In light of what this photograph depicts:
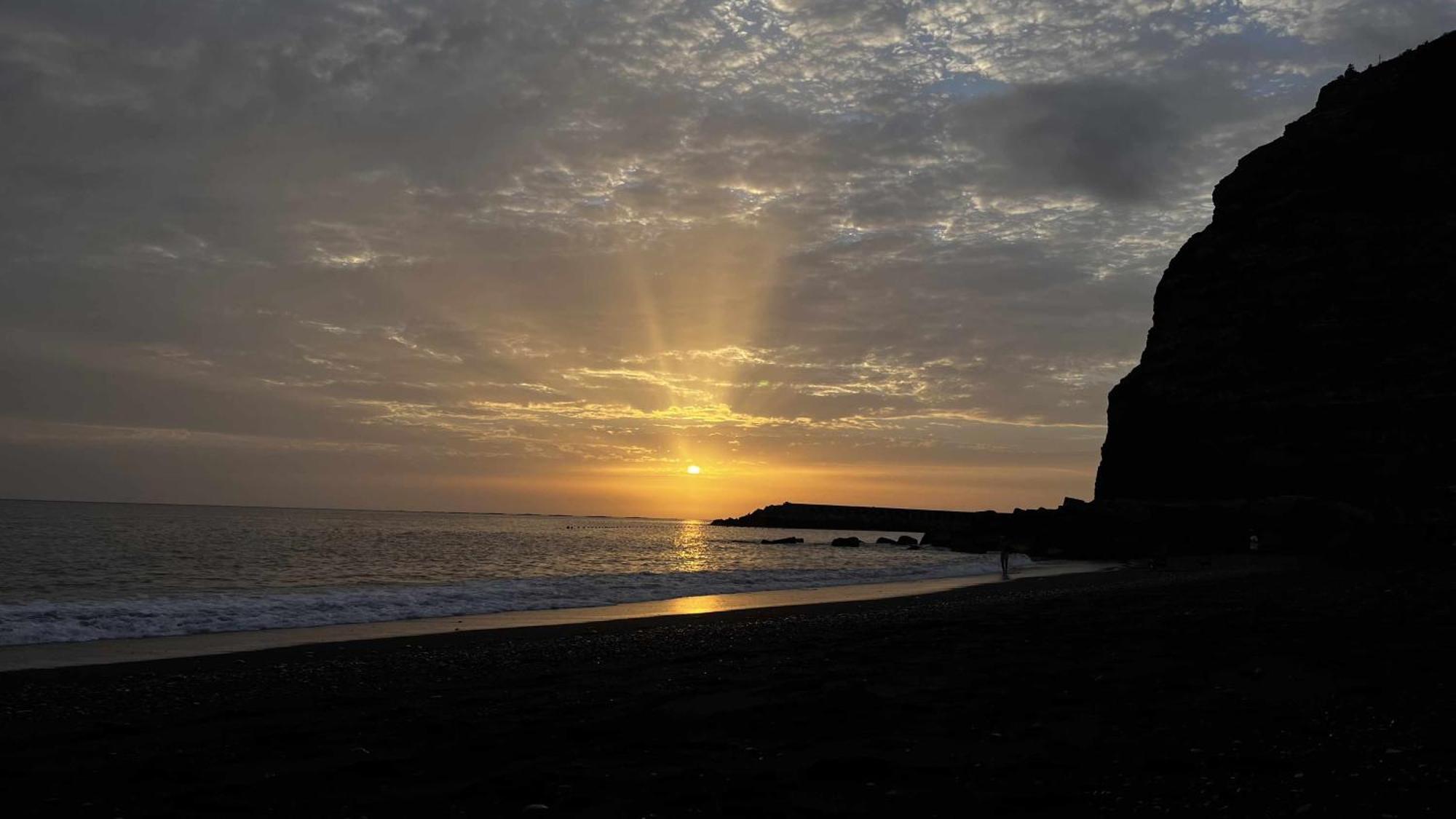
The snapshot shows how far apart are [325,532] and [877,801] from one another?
4412 inches

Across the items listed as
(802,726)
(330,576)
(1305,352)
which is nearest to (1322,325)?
(1305,352)

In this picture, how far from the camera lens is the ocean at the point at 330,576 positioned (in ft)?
75.4

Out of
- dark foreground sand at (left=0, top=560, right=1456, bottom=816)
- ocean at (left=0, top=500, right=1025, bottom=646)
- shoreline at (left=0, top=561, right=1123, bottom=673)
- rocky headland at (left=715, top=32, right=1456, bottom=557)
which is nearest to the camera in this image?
dark foreground sand at (left=0, top=560, right=1456, bottom=816)

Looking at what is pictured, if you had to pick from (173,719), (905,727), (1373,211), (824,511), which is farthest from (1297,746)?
(824,511)

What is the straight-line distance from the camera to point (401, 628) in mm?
22156

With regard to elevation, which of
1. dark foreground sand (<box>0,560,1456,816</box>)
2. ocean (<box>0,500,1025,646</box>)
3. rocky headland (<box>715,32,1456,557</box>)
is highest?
rocky headland (<box>715,32,1456,557</box>)

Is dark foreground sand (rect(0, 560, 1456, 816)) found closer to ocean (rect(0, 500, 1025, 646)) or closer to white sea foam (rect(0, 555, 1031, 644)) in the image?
white sea foam (rect(0, 555, 1031, 644))

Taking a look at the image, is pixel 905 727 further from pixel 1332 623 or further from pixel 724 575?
pixel 724 575

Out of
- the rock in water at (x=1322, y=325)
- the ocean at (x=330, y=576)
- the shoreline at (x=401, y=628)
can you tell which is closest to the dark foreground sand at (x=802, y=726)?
the shoreline at (x=401, y=628)

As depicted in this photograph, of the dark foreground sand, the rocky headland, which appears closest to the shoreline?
the dark foreground sand

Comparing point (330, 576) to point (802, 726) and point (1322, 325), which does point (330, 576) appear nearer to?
point (802, 726)

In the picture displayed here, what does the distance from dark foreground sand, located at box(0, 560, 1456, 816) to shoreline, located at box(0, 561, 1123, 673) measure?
6.72 ft

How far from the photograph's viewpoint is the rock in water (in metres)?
61.6

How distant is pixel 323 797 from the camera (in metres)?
7.04
